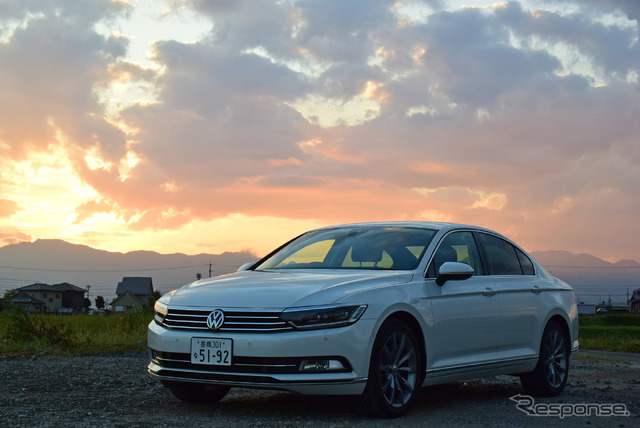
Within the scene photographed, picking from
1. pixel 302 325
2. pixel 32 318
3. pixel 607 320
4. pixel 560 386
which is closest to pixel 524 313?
pixel 560 386

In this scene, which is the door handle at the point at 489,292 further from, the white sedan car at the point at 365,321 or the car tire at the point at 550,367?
the car tire at the point at 550,367

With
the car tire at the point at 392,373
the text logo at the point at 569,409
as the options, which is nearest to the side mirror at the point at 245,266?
the car tire at the point at 392,373

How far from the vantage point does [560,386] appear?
886 centimetres

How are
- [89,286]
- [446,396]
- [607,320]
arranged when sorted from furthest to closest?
[89,286] < [607,320] < [446,396]

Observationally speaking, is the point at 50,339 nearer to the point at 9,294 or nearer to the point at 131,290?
the point at 9,294

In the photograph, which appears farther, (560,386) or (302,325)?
(560,386)

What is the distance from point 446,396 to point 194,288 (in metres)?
3.09

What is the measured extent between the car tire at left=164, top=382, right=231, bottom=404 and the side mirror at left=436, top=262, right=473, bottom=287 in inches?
83.9

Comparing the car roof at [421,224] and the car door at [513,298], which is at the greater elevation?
the car roof at [421,224]

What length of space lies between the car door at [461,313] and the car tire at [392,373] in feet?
0.97

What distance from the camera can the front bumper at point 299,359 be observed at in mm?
6004

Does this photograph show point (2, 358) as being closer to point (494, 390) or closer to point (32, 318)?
point (32, 318)

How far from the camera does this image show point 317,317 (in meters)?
6.05

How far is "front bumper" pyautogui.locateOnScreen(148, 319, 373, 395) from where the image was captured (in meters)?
6.00
